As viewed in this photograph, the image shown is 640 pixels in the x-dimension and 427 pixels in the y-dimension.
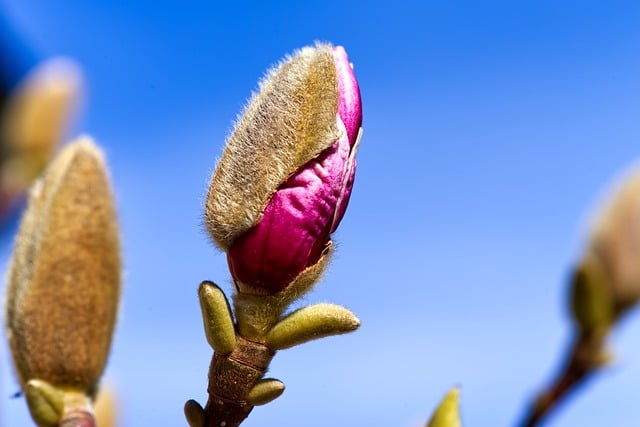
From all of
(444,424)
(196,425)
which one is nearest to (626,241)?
(444,424)

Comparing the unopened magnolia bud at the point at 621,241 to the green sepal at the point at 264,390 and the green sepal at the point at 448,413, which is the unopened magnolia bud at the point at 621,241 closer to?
the green sepal at the point at 448,413

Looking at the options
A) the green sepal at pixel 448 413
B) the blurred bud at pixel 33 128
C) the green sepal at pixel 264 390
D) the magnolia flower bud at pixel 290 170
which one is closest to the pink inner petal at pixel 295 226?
the magnolia flower bud at pixel 290 170

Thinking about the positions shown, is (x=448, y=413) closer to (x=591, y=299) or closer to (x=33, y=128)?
(x=591, y=299)

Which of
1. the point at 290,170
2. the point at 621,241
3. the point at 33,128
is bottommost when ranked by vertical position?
the point at 290,170

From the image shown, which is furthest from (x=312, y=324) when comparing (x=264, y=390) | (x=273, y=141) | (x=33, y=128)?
(x=33, y=128)

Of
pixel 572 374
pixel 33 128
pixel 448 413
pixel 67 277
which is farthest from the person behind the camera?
pixel 33 128

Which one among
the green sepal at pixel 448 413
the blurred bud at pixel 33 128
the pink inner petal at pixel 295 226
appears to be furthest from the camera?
the blurred bud at pixel 33 128
